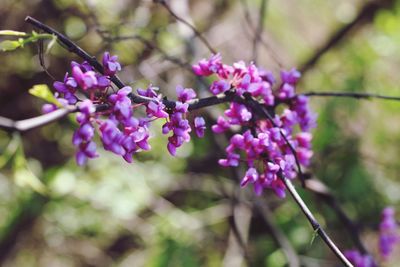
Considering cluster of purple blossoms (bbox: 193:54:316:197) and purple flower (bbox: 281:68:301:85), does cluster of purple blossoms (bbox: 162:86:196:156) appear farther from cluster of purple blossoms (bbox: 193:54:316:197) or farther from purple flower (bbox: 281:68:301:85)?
→ purple flower (bbox: 281:68:301:85)

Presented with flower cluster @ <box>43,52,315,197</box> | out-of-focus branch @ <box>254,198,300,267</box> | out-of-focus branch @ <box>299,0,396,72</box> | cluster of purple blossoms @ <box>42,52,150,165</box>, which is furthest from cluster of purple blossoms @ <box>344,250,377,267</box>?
out-of-focus branch @ <box>299,0,396,72</box>

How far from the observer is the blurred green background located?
8.32ft

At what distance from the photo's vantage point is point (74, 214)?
2898mm


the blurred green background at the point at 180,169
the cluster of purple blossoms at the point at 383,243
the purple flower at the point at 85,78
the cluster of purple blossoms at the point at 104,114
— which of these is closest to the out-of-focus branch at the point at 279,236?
the blurred green background at the point at 180,169

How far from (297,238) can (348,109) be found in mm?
746

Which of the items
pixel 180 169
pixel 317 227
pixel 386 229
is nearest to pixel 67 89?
pixel 317 227

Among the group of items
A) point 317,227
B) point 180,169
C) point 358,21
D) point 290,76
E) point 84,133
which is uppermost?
point 358,21

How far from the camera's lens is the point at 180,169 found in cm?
296

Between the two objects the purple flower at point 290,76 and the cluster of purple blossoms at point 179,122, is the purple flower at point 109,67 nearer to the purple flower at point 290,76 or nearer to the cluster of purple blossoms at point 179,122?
the cluster of purple blossoms at point 179,122

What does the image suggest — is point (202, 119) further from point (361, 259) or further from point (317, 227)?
point (361, 259)

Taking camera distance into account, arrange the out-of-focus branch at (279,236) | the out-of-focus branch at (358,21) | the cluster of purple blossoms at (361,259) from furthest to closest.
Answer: the out-of-focus branch at (358,21) → the out-of-focus branch at (279,236) → the cluster of purple blossoms at (361,259)

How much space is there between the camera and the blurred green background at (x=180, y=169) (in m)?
2.54

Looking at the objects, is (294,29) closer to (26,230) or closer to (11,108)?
(11,108)

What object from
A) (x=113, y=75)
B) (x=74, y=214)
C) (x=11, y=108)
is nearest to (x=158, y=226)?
(x=74, y=214)
